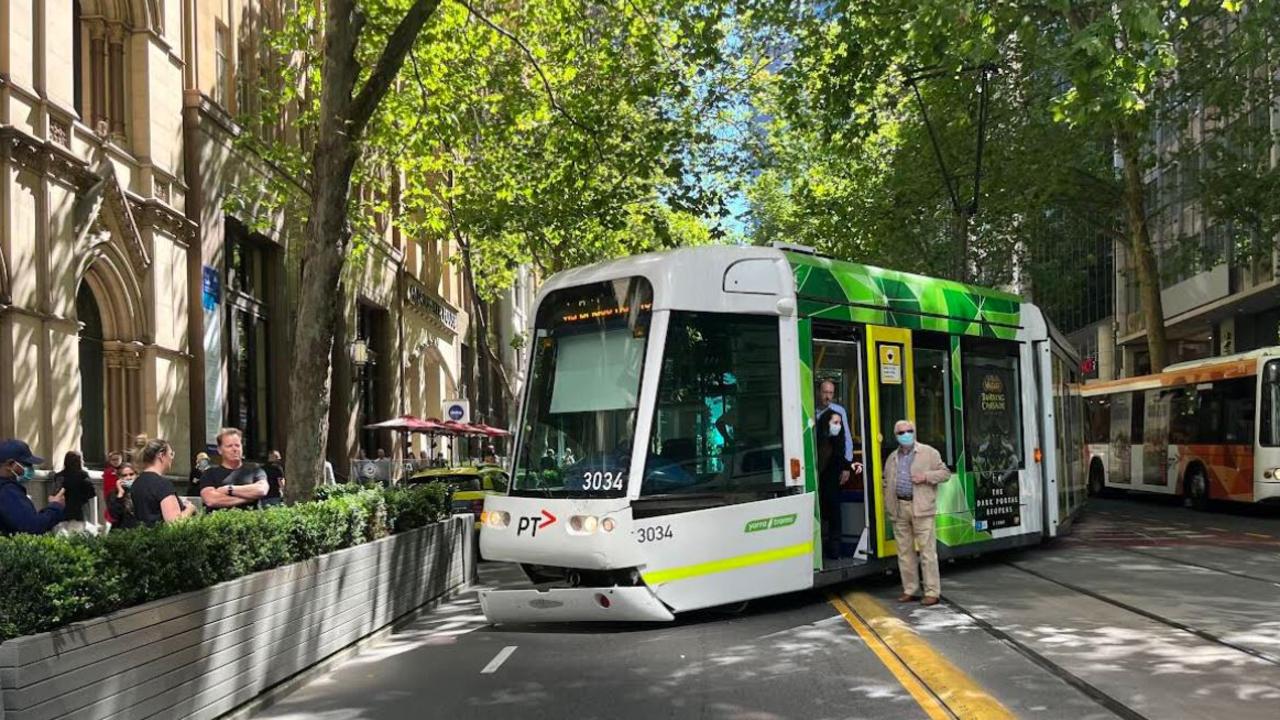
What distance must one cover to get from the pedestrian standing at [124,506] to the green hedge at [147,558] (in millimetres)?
754

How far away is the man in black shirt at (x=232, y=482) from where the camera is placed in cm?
956

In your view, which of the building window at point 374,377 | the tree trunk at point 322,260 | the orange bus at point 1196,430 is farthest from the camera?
the building window at point 374,377

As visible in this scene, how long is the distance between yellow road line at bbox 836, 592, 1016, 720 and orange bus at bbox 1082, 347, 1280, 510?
1514cm

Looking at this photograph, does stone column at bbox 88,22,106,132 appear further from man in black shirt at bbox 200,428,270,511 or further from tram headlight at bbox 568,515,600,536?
tram headlight at bbox 568,515,600,536

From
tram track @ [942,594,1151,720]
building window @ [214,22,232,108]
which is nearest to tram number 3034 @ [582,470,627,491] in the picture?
tram track @ [942,594,1151,720]

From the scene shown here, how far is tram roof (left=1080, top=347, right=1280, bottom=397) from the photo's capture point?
23000mm

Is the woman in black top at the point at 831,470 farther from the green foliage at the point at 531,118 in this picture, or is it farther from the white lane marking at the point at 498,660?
the green foliage at the point at 531,118

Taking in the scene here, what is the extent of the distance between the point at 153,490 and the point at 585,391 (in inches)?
138

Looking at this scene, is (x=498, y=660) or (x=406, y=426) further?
(x=406, y=426)

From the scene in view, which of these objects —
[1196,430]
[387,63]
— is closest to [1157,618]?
[387,63]

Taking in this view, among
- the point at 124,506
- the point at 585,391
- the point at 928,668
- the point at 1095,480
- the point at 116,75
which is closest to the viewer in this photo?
the point at 928,668

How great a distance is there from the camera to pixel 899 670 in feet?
25.9

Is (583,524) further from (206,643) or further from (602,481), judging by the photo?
(206,643)

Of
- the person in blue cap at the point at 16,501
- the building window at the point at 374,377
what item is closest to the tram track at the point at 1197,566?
the person in blue cap at the point at 16,501
